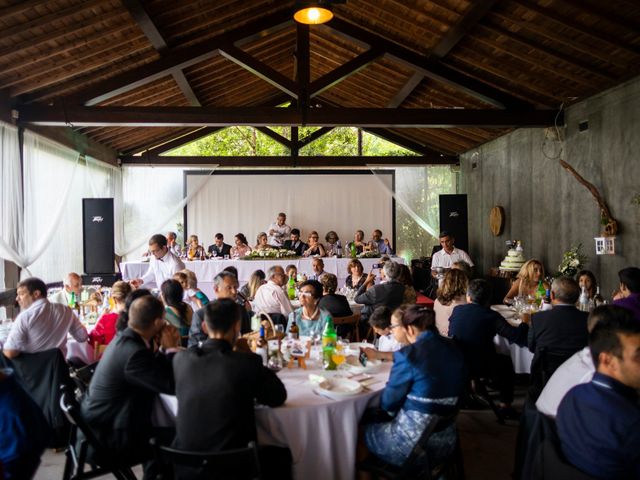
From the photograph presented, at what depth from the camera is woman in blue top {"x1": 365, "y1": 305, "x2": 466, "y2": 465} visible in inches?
96.8

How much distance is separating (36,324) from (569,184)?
695 cm

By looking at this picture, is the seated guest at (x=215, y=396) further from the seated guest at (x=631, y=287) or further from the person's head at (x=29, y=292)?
the seated guest at (x=631, y=287)

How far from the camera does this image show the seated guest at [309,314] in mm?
4062

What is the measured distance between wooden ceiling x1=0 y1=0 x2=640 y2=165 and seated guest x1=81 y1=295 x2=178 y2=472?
3.91m

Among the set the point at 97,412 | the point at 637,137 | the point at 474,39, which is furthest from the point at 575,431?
the point at 474,39

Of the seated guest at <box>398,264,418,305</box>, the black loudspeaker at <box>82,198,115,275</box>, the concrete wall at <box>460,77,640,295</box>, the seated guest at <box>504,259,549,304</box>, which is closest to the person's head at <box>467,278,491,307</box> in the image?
the seated guest at <box>398,264,418,305</box>

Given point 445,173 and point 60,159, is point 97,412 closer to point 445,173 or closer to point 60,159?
point 60,159

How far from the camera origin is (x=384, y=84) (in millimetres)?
9234

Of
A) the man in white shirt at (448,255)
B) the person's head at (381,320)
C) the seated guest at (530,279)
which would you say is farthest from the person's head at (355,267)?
the person's head at (381,320)

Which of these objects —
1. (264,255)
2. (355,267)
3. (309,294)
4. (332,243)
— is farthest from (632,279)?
(332,243)

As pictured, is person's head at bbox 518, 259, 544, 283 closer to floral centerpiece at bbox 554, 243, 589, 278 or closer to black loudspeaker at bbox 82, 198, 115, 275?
floral centerpiece at bbox 554, 243, 589, 278

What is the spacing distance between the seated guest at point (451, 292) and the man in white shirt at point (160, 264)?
306 cm

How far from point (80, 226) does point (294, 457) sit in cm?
821

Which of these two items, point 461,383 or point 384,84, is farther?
point 384,84
